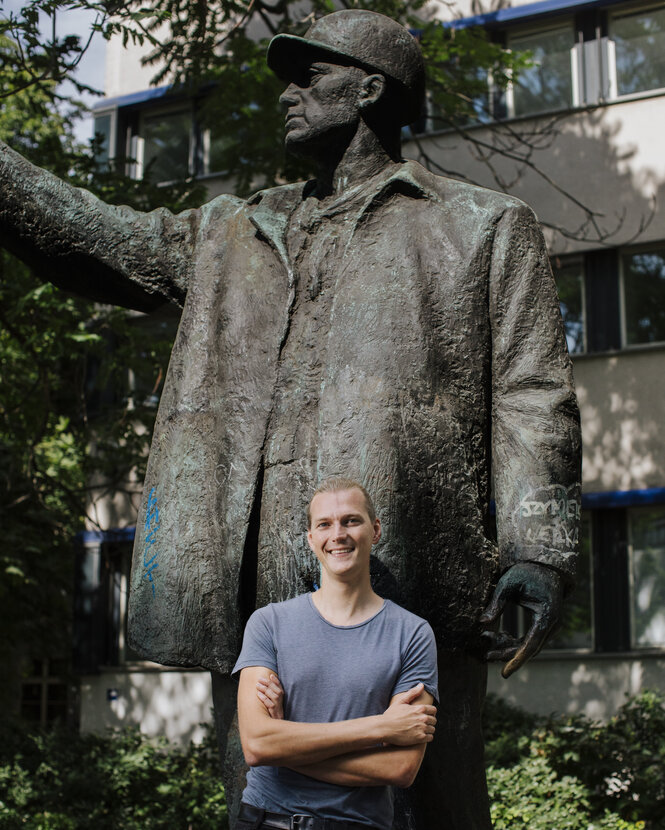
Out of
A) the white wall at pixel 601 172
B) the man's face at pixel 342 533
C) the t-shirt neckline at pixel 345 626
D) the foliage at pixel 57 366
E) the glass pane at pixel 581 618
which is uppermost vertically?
the white wall at pixel 601 172

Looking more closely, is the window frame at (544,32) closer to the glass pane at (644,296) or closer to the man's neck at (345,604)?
the glass pane at (644,296)

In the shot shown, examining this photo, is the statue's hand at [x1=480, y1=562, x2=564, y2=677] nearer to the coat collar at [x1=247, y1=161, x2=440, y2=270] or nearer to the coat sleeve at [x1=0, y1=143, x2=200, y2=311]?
the coat collar at [x1=247, y1=161, x2=440, y2=270]

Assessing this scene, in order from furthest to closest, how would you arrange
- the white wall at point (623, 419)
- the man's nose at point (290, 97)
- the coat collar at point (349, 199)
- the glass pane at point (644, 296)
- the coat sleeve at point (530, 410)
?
1. the glass pane at point (644, 296)
2. the white wall at point (623, 419)
3. the man's nose at point (290, 97)
4. the coat collar at point (349, 199)
5. the coat sleeve at point (530, 410)

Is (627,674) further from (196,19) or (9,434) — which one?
(196,19)

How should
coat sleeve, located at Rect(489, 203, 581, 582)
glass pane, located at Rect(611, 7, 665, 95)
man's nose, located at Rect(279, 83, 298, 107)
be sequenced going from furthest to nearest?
glass pane, located at Rect(611, 7, 665, 95)
man's nose, located at Rect(279, 83, 298, 107)
coat sleeve, located at Rect(489, 203, 581, 582)

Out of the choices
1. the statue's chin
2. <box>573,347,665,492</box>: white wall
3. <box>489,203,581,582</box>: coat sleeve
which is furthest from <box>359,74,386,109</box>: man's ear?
<box>573,347,665,492</box>: white wall

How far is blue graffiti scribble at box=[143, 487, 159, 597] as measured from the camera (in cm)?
324

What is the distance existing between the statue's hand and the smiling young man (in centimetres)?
24

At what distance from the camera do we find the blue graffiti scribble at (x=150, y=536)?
324cm

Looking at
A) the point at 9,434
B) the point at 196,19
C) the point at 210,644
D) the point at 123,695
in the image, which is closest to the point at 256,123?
the point at 196,19

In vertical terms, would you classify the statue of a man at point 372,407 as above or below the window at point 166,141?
below

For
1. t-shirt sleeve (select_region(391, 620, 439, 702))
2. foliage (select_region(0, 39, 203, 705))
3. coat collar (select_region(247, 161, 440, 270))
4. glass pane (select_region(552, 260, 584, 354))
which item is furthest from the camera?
glass pane (select_region(552, 260, 584, 354))

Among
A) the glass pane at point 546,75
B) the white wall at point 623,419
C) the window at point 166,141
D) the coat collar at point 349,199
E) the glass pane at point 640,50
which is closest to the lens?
the coat collar at point 349,199

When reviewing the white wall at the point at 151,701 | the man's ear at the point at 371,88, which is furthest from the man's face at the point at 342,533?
the white wall at the point at 151,701
